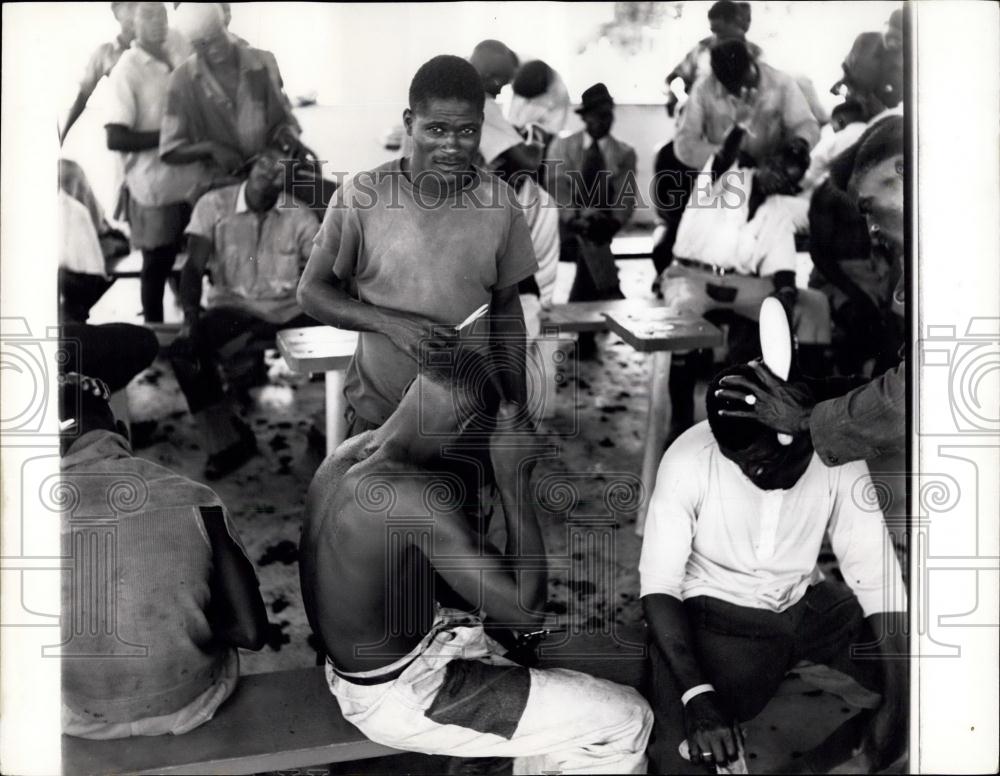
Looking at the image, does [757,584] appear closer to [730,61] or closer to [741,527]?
[741,527]

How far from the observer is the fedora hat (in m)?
3.91

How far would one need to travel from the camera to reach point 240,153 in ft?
12.7

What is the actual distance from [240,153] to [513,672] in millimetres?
1849

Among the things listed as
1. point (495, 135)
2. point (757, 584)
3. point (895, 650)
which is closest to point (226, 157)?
point (495, 135)

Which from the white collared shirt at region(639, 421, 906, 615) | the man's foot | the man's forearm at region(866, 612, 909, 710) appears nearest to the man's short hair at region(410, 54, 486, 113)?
the man's foot

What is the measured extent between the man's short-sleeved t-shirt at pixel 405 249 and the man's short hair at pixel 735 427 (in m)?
0.83

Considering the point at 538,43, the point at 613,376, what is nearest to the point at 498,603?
the point at 613,376

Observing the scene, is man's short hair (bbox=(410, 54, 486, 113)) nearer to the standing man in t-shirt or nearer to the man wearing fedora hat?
the standing man in t-shirt

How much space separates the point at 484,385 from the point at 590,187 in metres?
0.73

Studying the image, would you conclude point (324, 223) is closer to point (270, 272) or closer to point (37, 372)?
point (270, 272)

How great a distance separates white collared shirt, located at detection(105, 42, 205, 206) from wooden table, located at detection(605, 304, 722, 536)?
4.87 ft

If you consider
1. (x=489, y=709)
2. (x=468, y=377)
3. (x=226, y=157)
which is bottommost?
(x=489, y=709)

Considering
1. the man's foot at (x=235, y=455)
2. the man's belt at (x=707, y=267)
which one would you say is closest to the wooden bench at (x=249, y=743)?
the man's foot at (x=235, y=455)

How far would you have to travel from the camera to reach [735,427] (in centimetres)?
392
